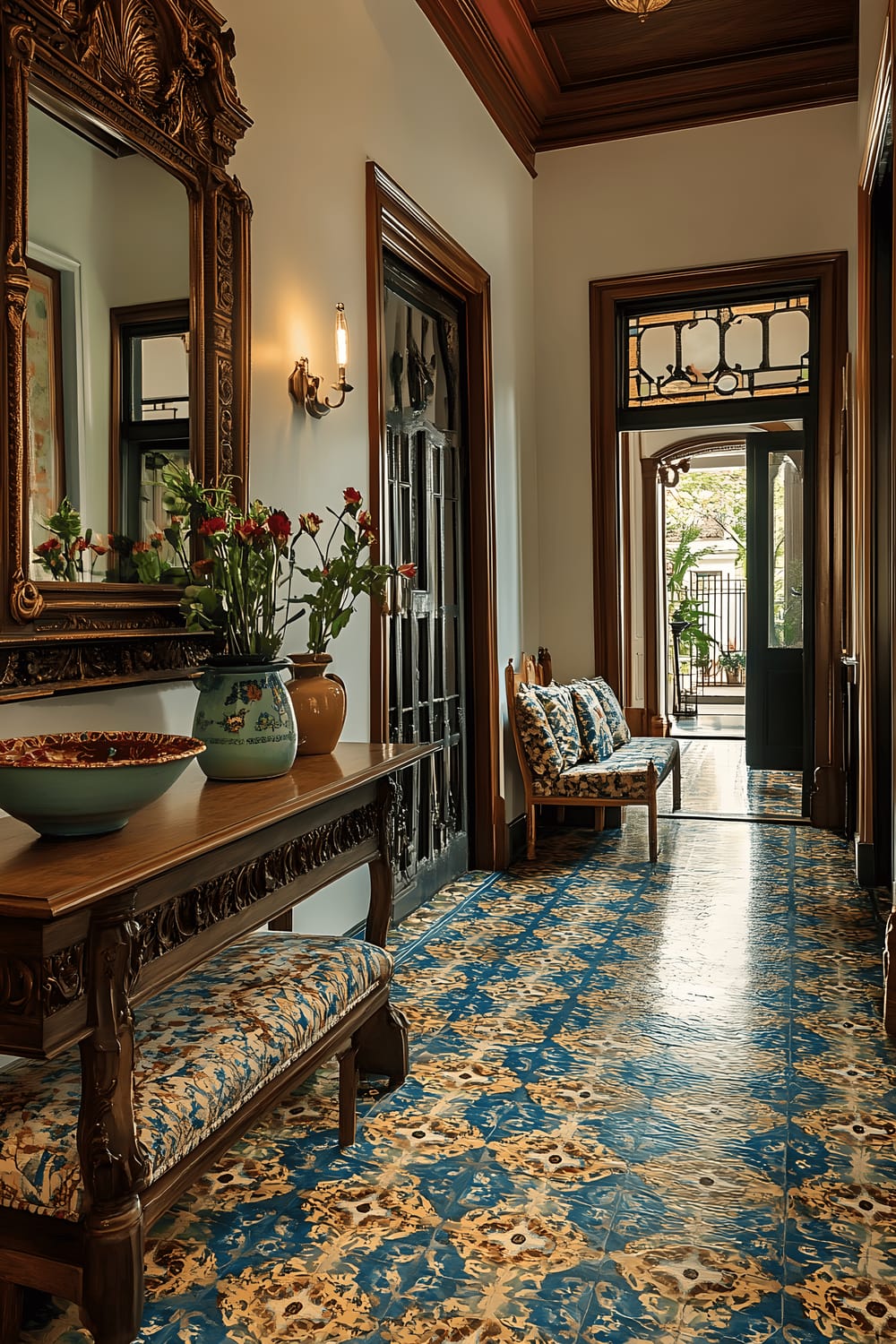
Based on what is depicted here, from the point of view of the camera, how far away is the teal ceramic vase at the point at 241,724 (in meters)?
2.24

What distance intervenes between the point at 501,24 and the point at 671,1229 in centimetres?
501

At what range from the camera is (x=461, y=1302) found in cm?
185

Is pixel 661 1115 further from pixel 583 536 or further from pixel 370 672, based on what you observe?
pixel 583 536

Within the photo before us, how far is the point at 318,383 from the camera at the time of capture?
3.23 m

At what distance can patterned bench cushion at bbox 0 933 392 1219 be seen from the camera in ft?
5.18

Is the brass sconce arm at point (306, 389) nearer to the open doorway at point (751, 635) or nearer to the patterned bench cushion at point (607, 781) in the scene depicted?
the patterned bench cushion at point (607, 781)

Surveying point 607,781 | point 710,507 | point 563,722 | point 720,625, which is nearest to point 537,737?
point 563,722

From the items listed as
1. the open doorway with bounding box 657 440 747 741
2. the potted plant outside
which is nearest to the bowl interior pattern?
the open doorway with bounding box 657 440 747 741

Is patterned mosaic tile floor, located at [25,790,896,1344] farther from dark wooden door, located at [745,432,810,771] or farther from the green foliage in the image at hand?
dark wooden door, located at [745,432,810,771]

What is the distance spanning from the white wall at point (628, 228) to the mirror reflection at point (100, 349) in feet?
12.4

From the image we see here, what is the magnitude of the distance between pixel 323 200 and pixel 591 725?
3.03 metres

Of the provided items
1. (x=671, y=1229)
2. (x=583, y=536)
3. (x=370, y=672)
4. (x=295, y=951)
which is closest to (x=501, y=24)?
(x=583, y=536)

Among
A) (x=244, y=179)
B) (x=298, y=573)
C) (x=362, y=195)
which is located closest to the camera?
(x=244, y=179)

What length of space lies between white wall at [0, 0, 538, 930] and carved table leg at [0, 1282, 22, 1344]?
0.94 meters
